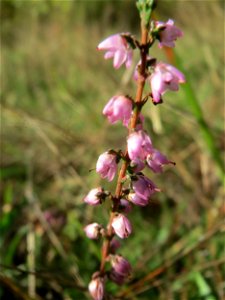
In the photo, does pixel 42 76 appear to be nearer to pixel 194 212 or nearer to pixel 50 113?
pixel 50 113

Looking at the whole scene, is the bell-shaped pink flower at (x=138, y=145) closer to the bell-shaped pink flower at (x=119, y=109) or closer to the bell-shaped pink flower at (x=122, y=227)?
the bell-shaped pink flower at (x=119, y=109)

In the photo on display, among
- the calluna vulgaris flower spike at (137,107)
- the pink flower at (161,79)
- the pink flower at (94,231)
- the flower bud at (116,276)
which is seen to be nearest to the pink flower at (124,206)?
the calluna vulgaris flower spike at (137,107)

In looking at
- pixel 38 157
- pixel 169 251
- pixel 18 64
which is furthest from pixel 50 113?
pixel 169 251

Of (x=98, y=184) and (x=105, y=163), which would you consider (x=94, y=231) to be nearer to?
(x=105, y=163)

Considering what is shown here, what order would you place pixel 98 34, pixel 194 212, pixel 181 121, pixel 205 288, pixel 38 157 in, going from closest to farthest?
1. pixel 205 288
2. pixel 194 212
3. pixel 181 121
4. pixel 38 157
5. pixel 98 34

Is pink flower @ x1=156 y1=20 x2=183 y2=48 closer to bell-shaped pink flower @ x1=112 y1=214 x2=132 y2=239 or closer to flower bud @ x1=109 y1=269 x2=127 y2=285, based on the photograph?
bell-shaped pink flower @ x1=112 y1=214 x2=132 y2=239

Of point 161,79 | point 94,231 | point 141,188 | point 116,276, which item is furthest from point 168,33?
point 116,276
